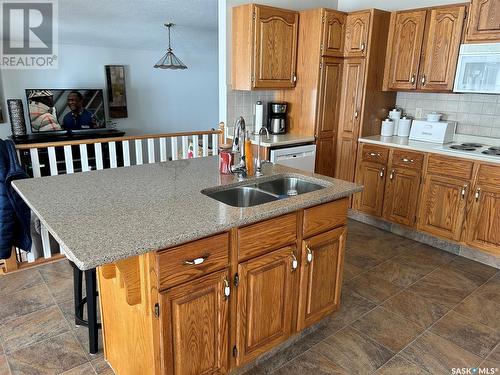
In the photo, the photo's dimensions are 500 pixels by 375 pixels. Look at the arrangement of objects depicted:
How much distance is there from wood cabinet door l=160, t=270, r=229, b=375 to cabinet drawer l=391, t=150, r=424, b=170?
261 centimetres

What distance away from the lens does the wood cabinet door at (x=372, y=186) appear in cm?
388

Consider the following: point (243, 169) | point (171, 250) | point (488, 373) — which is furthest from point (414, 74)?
point (171, 250)

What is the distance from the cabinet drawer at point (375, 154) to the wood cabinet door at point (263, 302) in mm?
2287

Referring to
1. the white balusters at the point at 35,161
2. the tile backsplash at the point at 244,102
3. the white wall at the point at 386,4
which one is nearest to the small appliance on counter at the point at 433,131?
the white wall at the point at 386,4

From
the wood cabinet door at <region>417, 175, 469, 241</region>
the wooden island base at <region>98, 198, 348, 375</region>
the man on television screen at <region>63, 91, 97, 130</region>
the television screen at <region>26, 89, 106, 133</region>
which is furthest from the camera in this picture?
the man on television screen at <region>63, 91, 97, 130</region>

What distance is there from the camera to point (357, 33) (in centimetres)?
381

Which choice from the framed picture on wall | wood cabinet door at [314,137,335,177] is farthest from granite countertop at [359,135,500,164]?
the framed picture on wall

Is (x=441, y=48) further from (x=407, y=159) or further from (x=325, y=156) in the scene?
(x=325, y=156)

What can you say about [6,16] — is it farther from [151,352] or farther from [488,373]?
[488,373]

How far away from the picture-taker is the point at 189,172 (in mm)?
2379

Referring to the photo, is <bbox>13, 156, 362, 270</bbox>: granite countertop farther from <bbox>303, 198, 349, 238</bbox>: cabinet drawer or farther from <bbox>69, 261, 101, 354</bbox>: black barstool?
<bbox>69, 261, 101, 354</bbox>: black barstool

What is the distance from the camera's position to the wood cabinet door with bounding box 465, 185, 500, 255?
10.1ft

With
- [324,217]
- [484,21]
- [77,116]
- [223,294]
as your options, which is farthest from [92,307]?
[77,116]

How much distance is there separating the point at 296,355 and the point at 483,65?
284cm
